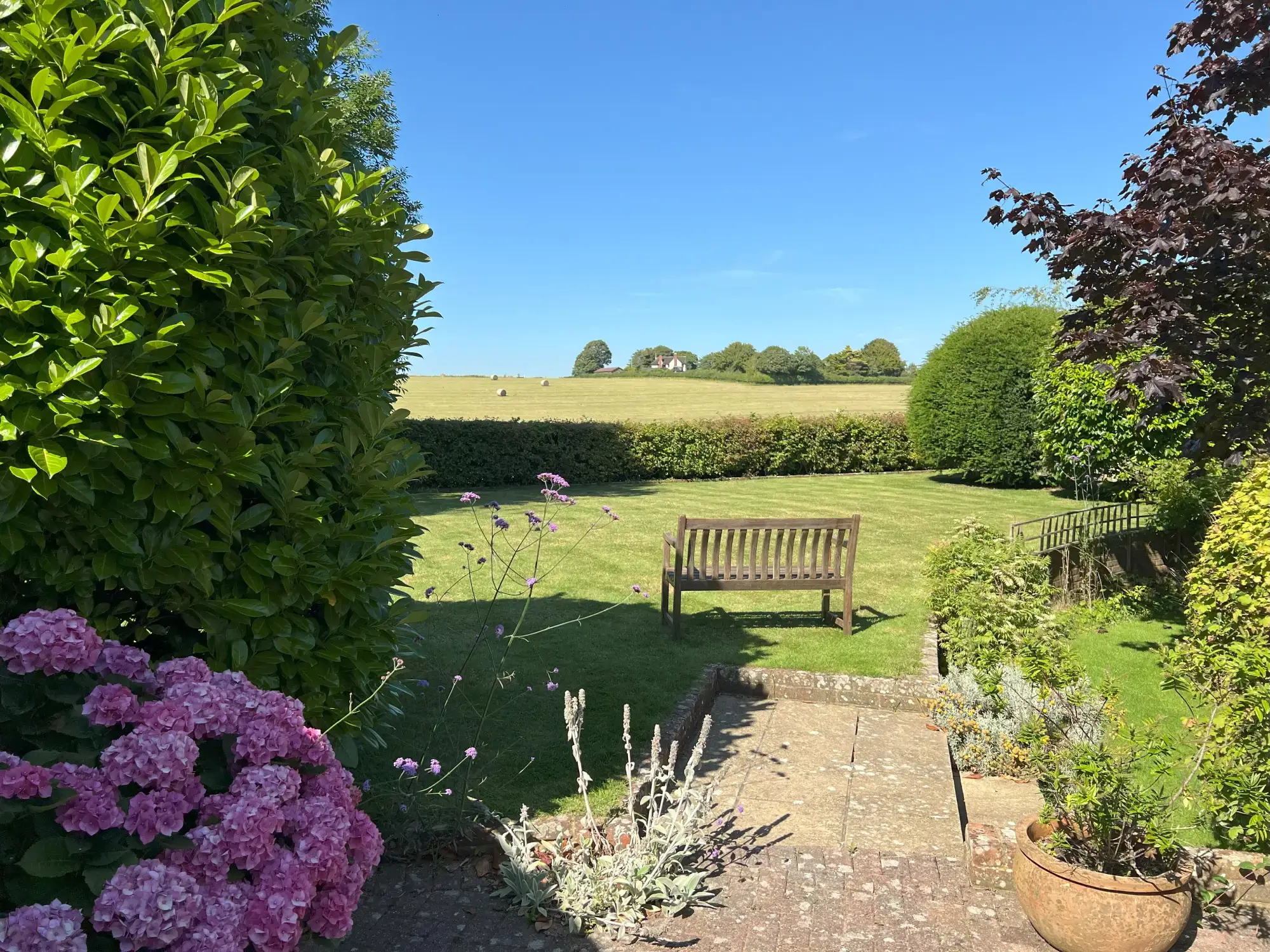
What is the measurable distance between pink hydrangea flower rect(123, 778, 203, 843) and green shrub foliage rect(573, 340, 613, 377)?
222 ft

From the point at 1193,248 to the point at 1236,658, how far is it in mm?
3667

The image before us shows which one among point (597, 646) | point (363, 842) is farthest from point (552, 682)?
point (363, 842)

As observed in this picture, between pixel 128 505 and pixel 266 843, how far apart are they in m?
1.18

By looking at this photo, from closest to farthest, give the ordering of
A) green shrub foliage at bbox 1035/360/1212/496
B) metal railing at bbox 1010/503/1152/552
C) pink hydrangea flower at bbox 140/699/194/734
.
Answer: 1. pink hydrangea flower at bbox 140/699/194/734
2. metal railing at bbox 1010/503/1152/552
3. green shrub foliage at bbox 1035/360/1212/496

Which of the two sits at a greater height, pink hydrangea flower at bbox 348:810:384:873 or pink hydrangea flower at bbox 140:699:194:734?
pink hydrangea flower at bbox 140:699:194:734

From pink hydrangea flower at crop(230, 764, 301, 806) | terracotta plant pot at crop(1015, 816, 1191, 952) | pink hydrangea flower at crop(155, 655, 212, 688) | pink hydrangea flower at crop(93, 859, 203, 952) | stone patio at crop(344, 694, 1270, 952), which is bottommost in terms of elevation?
stone patio at crop(344, 694, 1270, 952)

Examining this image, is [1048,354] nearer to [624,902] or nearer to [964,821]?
[964,821]

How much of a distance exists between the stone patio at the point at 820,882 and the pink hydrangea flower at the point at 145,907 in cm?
147

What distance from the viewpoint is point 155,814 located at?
6.90 feet

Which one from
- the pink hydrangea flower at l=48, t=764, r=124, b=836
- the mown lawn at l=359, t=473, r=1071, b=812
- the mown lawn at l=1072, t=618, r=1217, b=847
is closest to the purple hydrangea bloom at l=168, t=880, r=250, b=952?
the pink hydrangea flower at l=48, t=764, r=124, b=836

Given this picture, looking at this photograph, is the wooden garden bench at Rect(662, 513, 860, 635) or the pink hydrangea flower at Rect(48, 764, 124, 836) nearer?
the pink hydrangea flower at Rect(48, 764, 124, 836)

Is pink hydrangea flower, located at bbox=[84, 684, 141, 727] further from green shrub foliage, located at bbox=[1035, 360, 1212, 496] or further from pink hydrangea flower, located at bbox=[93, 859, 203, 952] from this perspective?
green shrub foliage, located at bbox=[1035, 360, 1212, 496]

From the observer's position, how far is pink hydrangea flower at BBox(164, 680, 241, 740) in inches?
89.0

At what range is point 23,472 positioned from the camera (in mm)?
2430
